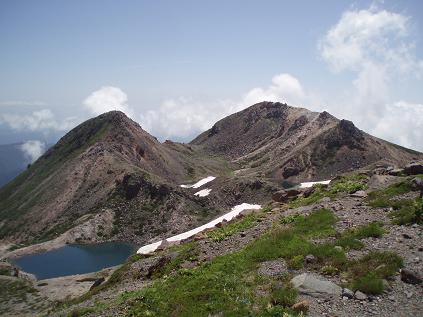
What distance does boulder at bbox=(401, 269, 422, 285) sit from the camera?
1969 cm

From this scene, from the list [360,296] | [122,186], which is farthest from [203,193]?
[360,296]

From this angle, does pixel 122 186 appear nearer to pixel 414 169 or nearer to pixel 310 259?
pixel 414 169

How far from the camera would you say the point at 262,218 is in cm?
3509

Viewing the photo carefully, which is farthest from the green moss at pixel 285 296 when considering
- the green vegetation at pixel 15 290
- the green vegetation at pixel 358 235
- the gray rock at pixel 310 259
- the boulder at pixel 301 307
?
the green vegetation at pixel 15 290

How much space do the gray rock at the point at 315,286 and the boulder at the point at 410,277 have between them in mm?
2926

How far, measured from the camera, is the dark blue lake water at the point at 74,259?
4045 inches

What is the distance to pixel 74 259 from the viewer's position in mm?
109188

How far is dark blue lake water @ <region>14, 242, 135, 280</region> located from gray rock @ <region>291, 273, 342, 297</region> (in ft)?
294

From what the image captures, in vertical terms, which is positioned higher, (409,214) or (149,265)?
(149,265)

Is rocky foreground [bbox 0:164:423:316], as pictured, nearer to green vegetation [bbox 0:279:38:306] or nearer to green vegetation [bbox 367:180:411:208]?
green vegetation [bbox 367:180:411:208]

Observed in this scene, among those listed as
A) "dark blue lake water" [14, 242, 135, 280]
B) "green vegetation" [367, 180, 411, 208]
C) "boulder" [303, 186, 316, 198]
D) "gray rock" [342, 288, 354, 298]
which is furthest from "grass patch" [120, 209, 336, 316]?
"dark blue lake water" [14, 242, 135, 280]

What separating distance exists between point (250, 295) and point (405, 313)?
7071 millimetres

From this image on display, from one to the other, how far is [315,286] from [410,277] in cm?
428

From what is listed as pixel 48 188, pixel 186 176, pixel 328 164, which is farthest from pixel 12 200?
pixel 328 164
